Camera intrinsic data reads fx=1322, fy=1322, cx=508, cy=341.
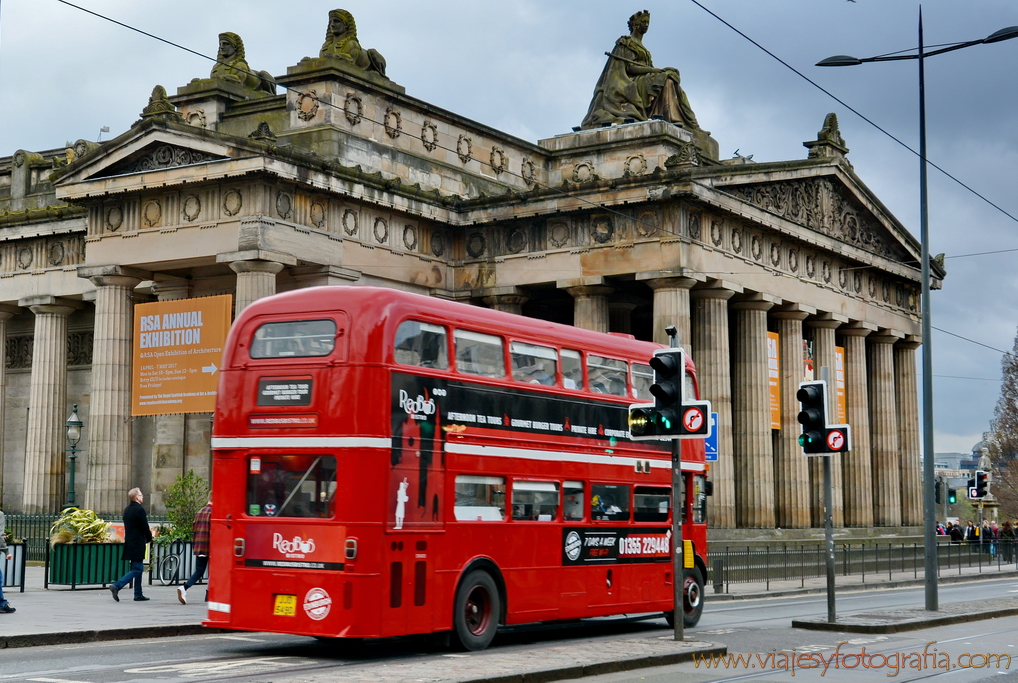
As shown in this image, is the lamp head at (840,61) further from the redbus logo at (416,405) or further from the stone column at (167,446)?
the stone column at (167,446)

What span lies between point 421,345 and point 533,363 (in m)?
2.58

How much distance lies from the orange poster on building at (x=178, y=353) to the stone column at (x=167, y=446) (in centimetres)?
193

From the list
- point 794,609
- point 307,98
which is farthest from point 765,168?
point 794,609

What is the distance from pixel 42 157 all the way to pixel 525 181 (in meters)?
19.1

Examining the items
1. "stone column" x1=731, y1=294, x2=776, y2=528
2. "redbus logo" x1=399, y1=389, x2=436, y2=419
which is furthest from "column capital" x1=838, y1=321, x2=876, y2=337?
"redbus logo" x1=399, y1=389, x2=436, y2=419

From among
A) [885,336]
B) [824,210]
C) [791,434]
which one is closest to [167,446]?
[791,434]

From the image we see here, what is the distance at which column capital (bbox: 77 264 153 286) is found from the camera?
4225 cm

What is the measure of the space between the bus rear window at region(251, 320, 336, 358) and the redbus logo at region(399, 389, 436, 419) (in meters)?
1.13

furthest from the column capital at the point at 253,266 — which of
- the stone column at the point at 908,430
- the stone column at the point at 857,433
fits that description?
the stone column at the point at 908,430

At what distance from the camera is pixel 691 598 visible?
2259 centimetres

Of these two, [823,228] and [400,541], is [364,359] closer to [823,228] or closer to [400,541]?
[400,541]

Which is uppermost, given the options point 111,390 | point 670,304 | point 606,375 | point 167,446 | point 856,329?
point 856,329

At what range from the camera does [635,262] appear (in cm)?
4294

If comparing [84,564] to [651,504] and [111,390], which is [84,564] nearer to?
[651,504]
